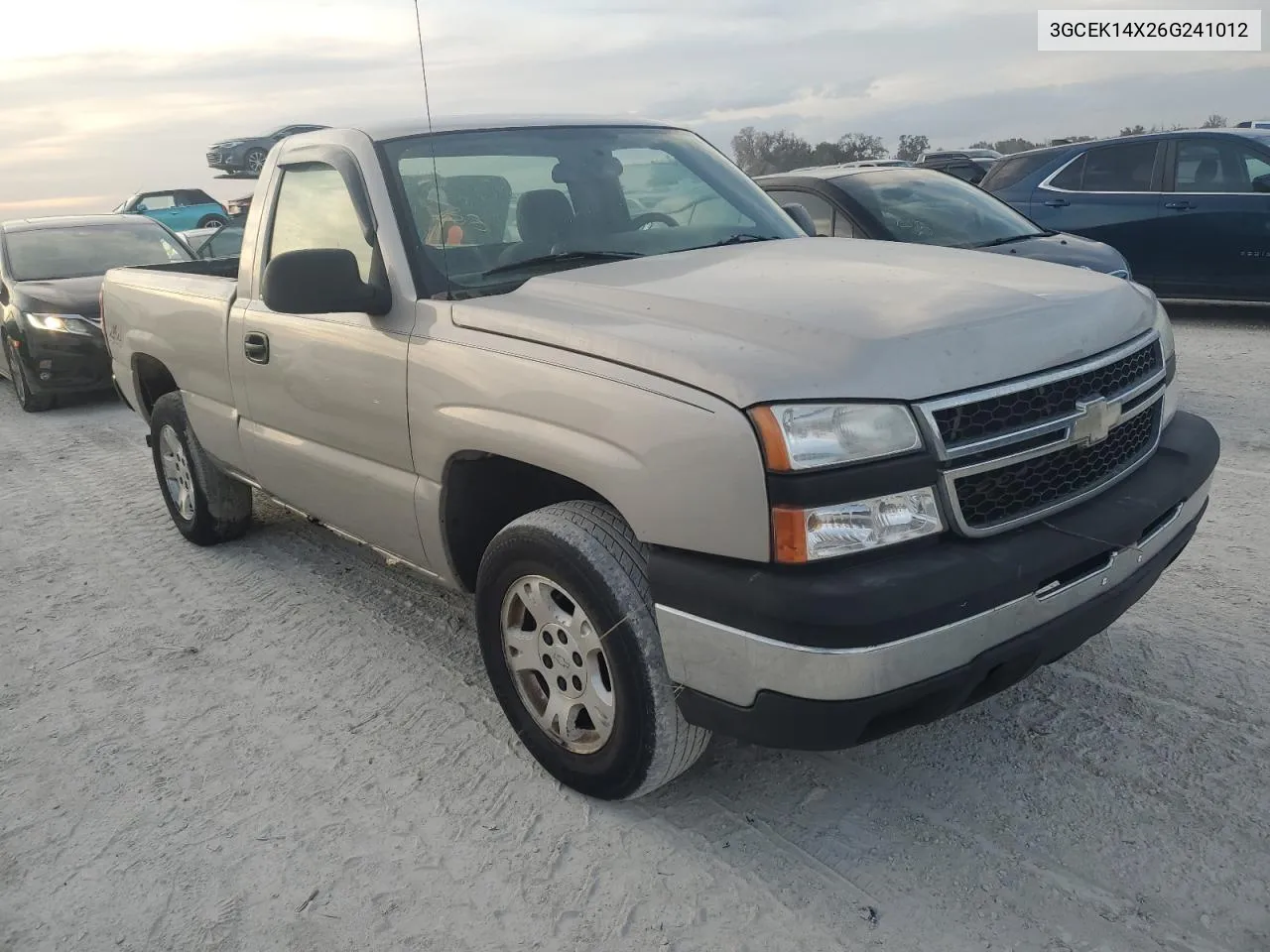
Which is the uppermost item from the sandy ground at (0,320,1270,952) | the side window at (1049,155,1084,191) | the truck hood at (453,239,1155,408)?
the side window at (1049,155,1084,191)

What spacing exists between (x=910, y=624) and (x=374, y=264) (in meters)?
2.01

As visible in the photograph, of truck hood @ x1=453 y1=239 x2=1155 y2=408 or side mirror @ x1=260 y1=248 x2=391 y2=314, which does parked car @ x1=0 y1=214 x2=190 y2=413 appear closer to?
side mirror @ x1=260 y1=248 x2=391 y2=314

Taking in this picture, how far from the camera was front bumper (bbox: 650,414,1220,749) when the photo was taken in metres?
2.14

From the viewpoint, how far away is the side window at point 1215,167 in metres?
8.82

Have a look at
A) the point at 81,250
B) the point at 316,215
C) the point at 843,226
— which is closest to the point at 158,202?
the point at 81,250

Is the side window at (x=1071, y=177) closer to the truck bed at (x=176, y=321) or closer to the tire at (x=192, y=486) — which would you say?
the truck bed at (x=176, y=321)

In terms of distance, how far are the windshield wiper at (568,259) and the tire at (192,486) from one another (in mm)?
2237

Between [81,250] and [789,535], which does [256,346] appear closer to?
[789,535]

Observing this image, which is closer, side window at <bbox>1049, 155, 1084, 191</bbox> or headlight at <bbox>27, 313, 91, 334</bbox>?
headlight at <bbox>27, 313, 91, 334</bbox>

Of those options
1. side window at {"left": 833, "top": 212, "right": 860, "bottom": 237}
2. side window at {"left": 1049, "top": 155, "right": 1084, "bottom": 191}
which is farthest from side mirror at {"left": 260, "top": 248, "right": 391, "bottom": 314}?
side window at {"left": 1049, "top": 155, "right": 1084, "bottom": 191}

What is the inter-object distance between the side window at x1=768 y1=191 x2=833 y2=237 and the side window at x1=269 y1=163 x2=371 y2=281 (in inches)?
150

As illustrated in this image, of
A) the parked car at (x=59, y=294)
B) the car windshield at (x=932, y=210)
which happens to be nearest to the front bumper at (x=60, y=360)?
the parked car at (x=59, y=294)

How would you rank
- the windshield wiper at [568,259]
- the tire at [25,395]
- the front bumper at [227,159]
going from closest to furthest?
1. the windshield wiper at [568,259]
2. the tire at [25,395]
3. the front bumper at [227,159]

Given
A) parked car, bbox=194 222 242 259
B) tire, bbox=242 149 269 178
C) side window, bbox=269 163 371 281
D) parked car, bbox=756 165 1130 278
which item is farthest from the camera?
tire, bbox=242 149 269 178
